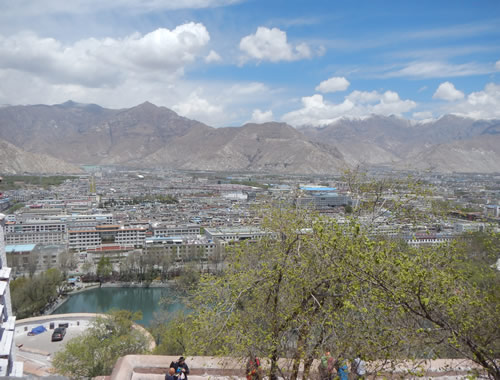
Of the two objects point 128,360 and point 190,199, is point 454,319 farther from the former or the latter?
point 190,199

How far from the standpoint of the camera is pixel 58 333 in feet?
26.7

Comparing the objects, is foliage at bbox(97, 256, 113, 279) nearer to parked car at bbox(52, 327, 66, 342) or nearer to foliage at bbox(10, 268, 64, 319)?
foliage at bbox(10, 268, 64, 319)

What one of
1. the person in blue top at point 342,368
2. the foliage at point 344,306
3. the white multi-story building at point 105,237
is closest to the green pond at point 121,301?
the white multi-story building at point 105,237

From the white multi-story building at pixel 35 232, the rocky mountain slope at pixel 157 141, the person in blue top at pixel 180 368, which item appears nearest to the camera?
the person in blue top at pixel 180 368

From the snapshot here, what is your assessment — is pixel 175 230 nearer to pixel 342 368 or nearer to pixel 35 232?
pixel 35 232

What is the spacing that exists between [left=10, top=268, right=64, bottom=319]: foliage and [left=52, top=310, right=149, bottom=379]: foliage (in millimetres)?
4986

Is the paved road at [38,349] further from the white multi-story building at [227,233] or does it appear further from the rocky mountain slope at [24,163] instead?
the rocky mountain slope at [24,163]

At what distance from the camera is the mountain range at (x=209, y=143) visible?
72.9 metres

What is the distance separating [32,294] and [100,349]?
669cm

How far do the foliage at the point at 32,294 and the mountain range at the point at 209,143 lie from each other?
46.4 meters

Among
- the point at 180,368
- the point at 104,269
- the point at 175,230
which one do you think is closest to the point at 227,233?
the point at 175,230

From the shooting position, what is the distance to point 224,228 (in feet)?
66.3

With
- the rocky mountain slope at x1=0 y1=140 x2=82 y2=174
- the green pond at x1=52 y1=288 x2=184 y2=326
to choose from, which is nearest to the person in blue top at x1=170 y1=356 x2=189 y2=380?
the green pond at x1=52 y1=288 x2=184 y2=326

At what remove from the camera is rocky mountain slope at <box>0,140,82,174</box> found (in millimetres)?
51531
